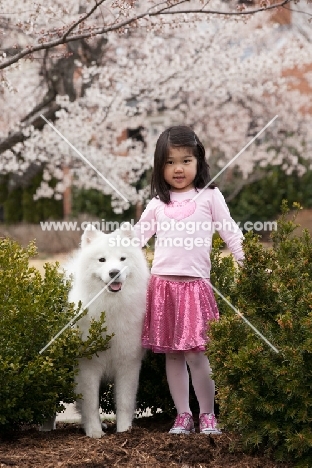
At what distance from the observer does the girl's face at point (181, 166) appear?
159 inches

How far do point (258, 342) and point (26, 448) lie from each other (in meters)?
1.42

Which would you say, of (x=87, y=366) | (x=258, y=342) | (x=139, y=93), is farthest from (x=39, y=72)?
(x=258, y=342)

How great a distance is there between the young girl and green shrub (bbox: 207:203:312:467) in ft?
1.95

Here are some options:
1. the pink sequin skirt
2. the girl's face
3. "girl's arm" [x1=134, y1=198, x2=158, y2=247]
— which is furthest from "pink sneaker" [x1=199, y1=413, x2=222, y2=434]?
the girl's face

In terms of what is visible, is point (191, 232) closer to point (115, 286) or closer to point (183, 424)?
point (115, 286)

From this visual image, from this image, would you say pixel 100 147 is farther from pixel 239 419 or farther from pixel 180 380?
pixel 239 419

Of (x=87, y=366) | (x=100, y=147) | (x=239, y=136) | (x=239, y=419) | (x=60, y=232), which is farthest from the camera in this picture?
(x=60, y=232)

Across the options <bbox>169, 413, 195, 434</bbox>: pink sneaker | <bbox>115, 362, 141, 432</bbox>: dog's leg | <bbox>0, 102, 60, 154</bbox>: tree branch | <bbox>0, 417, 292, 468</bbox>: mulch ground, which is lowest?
<bbox>0, 417, 292, 468</bbox>: mulch ground

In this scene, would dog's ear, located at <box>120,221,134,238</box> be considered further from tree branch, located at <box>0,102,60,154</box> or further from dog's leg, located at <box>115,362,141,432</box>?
tree branch, located at <box>0,102,60,154</box>

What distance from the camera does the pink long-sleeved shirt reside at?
156 inches

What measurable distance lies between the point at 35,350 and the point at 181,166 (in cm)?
137

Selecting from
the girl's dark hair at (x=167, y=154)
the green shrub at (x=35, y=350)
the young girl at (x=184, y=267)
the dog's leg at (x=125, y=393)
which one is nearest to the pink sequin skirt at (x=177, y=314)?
the young girl at (x=184, y=267)

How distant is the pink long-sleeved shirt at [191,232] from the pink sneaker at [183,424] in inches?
32.7

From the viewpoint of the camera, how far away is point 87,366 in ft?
12.9
